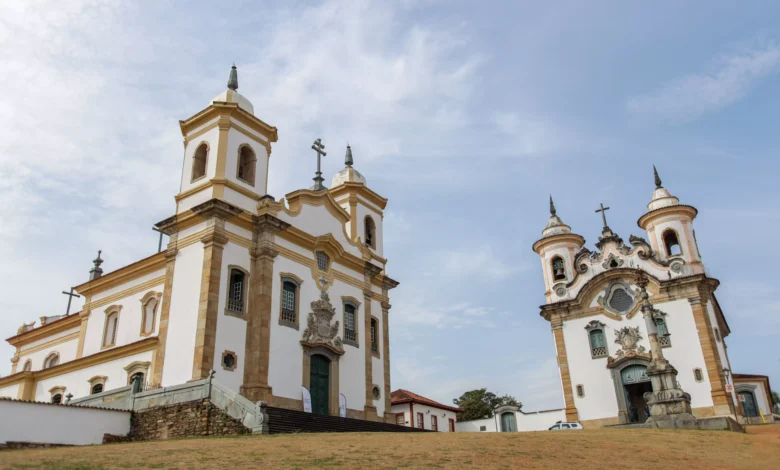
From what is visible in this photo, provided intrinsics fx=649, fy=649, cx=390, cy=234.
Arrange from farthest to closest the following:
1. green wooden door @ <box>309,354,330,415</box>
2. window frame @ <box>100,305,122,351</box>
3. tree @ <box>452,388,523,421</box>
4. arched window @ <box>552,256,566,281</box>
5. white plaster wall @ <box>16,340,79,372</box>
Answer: tree @ <box>452,388,523,421</box> < arched window @ <box>552,256,566,281</box> < white plaster wall @ <box>16,340,79,372</box> < window frame @ <box>100,305,122,351</box> < green wooden door @ <box>309,354,330,415</box>

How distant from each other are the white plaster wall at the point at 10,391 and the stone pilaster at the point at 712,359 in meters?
31.5

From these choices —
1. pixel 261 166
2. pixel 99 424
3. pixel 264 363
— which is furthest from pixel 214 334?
pixel 261 166

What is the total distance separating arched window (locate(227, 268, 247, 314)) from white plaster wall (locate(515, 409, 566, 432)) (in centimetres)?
2031

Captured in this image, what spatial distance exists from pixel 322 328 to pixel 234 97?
31.3ft

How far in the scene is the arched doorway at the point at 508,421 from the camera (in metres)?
36.8

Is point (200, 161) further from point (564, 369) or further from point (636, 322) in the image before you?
point (636, 322)

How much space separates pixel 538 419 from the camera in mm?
36094

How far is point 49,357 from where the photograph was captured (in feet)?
103

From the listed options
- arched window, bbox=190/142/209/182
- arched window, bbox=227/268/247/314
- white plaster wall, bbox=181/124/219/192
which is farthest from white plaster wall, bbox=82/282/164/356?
arched window, bbox=190/142/209/182

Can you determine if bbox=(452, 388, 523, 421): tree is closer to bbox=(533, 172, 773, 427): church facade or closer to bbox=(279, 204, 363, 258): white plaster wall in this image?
bbox=(533, 172, 773, 427): church facade

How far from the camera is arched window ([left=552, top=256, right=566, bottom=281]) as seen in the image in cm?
3838

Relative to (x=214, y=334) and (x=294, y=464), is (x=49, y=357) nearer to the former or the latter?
(x=214, y=334)

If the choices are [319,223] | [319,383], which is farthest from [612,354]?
[319,223]

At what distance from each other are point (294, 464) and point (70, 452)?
15.8 ft
